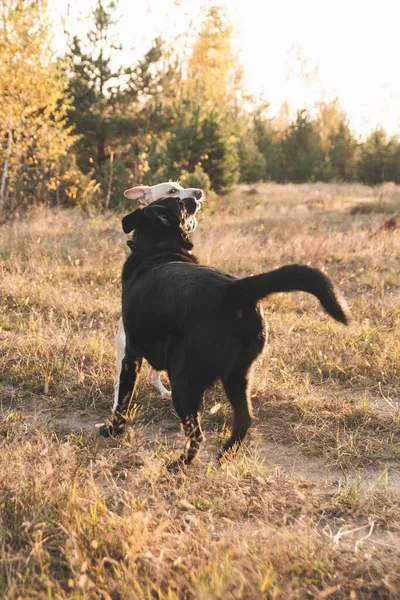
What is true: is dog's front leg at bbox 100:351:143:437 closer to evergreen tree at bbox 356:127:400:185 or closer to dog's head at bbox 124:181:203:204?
dog's head at bbox 124:181:203:204

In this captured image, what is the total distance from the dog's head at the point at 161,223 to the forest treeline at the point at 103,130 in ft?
23.5

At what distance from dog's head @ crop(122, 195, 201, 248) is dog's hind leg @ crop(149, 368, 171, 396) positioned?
1019mm

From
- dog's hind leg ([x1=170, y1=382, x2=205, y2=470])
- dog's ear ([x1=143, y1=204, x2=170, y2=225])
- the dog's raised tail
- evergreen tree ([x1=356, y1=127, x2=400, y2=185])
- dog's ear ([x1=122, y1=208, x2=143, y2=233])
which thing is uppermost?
evergreen tree ([x1=356, y1=127, x2=400, y2=185])

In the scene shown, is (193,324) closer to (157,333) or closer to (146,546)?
(157,333)

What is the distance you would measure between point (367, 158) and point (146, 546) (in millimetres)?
28946

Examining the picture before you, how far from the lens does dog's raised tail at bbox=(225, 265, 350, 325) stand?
2244 millimetres

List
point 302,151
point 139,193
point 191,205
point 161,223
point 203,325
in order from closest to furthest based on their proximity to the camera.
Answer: point 203,325 → point 161,223 → point 191,205 → point 139,193 → point 302,151

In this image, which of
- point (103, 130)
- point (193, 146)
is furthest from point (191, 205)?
point (103, 130)

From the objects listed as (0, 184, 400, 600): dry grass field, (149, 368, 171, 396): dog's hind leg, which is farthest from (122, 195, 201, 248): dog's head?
(0, 184, 400, 600): dry grass field

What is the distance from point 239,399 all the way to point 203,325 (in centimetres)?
47

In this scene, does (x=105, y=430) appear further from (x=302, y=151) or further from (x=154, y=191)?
(x=302, y=151)

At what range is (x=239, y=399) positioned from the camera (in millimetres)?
2641

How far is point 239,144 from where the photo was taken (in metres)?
25.5

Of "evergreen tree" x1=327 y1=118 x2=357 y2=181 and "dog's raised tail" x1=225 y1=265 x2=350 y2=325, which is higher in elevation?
"evergreen tree" x1=327 y1=118 x2=357 y2=181
